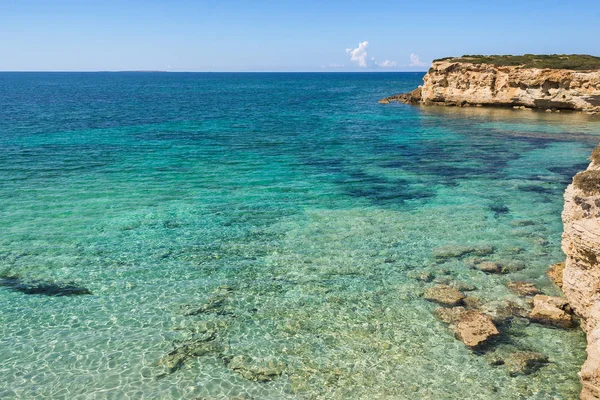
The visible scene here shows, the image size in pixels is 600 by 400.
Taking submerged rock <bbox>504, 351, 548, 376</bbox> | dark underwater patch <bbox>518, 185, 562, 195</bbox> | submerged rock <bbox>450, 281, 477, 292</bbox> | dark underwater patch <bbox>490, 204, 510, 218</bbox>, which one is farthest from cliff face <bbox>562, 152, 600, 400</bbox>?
dark underwater patch <bbox>518, 185, 562, 195</bbox>

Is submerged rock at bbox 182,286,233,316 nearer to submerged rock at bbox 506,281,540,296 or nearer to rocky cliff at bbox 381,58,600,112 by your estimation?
submerged rock at bbox 506,281,540,296

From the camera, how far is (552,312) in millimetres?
12742

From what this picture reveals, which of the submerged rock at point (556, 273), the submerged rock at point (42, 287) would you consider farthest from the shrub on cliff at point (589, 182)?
the submerged rock at point (42, 287)

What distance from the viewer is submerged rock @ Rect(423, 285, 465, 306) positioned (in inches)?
545

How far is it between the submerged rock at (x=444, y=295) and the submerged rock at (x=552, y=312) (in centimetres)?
208

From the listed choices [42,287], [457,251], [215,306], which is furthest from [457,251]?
[42,287]

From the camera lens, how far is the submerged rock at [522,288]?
14.3 meters

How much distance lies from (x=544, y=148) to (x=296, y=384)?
35.4 metres

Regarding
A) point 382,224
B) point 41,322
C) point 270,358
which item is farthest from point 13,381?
point 382,224

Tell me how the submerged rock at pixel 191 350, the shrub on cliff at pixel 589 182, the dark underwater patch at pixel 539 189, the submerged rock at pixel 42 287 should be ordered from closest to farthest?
the submerged rock at pixel 191 350, the shrub on cliff at pixel 589 182, the submerged rock at pixel 42 287, the dark underwater patch at pixel 539 189

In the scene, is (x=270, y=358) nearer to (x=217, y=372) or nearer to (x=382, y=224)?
(x=217, y=372)

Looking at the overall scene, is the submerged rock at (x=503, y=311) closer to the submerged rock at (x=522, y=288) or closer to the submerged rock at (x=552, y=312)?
the submerged rock at (x=552, y=312)

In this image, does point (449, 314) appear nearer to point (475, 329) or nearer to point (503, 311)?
Result: point (475, 329)

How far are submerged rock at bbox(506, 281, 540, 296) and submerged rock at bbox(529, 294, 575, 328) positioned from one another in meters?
0.85
